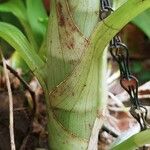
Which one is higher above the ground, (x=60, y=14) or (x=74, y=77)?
(x=60, y=14)

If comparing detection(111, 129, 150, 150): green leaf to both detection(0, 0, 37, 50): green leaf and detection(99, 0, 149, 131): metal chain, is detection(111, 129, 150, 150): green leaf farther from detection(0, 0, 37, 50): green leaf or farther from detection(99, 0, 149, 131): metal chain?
detection(0, 0, 37, 50): green leaf

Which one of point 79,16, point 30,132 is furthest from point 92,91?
point 30,132

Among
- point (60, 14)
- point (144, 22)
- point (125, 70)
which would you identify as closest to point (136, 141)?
point (125, 70)

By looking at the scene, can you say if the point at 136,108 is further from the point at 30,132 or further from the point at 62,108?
the point at 30,132

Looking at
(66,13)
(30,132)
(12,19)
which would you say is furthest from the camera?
(12,19)

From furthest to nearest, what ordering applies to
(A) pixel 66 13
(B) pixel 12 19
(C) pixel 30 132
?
(B) pixel 12 19 < (C) pixel 30 132 < (A) pixel 66 13

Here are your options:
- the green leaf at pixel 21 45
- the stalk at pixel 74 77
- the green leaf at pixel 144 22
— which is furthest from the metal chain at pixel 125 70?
the green leaf at pixel 144 22

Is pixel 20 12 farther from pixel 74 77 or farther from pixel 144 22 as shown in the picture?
pixel 74 77

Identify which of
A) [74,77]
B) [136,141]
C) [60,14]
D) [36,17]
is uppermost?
[36,17]
